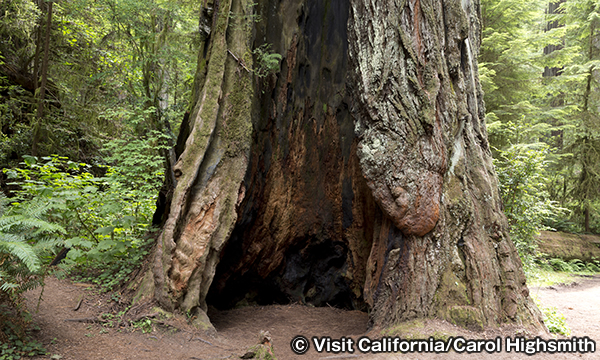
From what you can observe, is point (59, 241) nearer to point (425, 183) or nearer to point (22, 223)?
point (22, 223)

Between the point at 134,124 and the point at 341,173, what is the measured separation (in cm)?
575

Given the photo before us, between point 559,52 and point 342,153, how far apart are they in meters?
10.2

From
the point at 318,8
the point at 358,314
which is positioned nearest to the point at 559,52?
the point at 318,8

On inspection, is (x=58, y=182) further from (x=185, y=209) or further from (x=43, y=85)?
(x=43, y=85)

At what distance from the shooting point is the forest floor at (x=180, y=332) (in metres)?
3.58

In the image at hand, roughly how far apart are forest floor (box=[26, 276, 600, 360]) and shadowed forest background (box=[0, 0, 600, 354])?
1.39 ft

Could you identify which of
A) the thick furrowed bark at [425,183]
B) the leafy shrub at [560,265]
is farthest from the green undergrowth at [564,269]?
the thick furrowed bark at [425,183]

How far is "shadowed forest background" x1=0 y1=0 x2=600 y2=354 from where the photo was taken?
5.48 metres

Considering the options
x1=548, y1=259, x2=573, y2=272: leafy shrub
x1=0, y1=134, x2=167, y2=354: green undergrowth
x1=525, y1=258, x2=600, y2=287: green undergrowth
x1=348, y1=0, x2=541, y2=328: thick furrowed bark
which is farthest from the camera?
x1=548, y1=259, x2=573, y2=272: leafy shrub

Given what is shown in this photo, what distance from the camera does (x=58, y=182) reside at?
6070 mm

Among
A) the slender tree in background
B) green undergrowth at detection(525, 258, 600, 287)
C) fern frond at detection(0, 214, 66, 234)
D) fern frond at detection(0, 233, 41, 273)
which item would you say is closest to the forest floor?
fern frond at detection(0, 233, 41, 273)

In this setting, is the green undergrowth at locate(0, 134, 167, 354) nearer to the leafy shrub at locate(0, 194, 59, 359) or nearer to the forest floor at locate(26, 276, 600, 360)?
the leafy shrub at locate(0, 194, 59, 359)

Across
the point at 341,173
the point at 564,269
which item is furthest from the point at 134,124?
the point at 564,269

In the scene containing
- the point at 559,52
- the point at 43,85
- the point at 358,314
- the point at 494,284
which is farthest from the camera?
the point at 559,52
